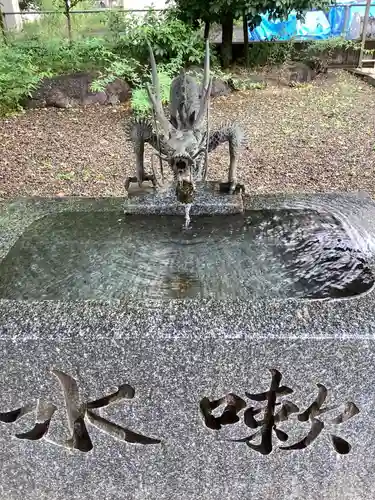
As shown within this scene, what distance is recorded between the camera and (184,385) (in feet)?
5.65

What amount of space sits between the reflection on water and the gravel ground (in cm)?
251

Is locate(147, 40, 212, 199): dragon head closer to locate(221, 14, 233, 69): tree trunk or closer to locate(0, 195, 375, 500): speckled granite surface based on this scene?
locate(0, 195, 375, 500): speckled granite surface

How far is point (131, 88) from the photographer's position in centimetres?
782

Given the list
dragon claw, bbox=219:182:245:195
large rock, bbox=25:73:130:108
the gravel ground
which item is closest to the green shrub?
large rock, bbox=25:73:130:108

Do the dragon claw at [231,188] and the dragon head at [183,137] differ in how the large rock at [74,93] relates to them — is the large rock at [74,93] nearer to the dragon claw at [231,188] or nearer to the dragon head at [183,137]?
the dragon claw at [231,188]

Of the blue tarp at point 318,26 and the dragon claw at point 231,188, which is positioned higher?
the blue tarp at point 318,26

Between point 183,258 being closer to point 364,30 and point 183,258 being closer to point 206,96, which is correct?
point 206,96

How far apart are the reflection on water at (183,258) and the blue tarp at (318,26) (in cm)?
821

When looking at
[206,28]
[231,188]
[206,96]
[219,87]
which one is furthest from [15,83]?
[206,96]

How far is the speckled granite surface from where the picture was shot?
166 cm

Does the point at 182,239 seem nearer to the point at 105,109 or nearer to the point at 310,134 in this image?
the point at 310,134

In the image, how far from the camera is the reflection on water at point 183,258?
2.01m

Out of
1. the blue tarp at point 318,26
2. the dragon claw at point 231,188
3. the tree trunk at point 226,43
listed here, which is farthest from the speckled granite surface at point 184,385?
the blue tarp at point 318,26

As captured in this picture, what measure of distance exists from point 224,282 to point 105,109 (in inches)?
240
